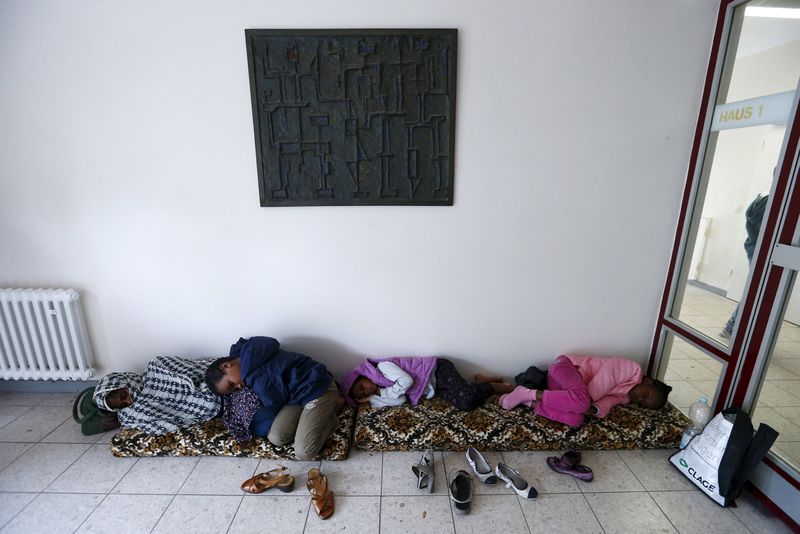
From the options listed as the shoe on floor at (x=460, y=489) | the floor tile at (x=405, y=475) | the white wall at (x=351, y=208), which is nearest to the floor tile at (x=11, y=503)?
the white wall at (x=351, y=208)

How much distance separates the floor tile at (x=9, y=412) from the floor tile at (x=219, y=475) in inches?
53.9

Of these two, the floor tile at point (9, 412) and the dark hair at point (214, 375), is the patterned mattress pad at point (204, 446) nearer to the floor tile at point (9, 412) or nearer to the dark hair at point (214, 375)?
the dark hair at point (214, 375)

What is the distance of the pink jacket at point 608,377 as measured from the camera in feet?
7.34

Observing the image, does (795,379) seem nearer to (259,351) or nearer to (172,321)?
(259,351)

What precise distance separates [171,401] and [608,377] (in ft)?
8.69

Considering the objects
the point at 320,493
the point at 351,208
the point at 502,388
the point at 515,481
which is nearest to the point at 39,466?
the point at 320,493

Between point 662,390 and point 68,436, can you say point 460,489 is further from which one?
point 68,436

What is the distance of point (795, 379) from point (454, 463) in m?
1.70

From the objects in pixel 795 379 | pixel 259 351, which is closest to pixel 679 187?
pixel 795 379

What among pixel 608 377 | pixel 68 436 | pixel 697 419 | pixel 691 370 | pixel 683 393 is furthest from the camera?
pixel 691 370

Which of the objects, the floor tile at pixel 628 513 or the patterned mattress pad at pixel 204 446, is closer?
the floor tile at pixel 628 513

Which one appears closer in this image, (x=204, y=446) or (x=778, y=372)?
(x=778, y=372)

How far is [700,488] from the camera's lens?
179cm

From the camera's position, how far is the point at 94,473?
1904 mm
